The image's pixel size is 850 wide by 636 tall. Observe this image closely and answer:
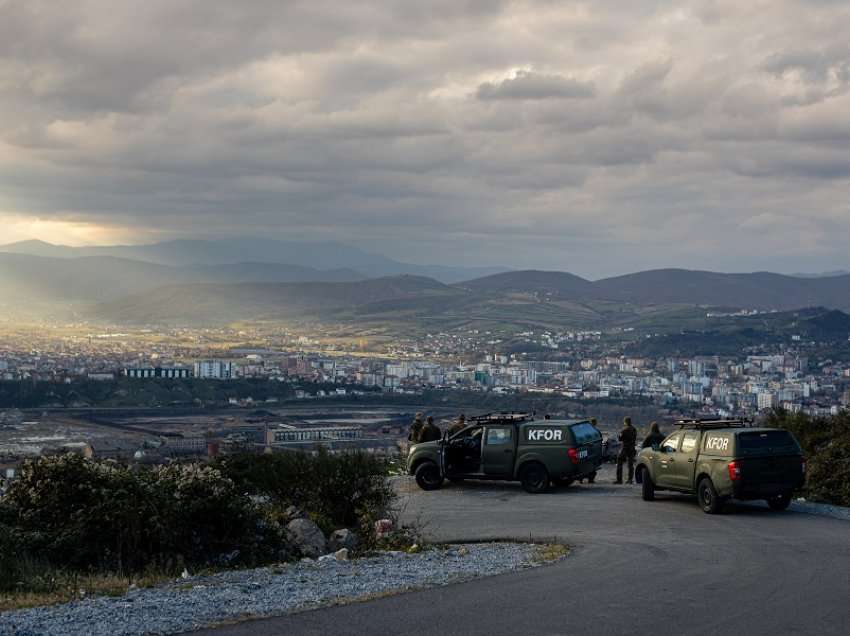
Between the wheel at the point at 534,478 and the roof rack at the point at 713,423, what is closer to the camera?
the roof rack at the point at 713,423

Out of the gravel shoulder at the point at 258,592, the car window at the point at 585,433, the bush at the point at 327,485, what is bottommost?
the gravel shoulder at the point at 258,592

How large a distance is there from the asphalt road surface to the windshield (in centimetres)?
111

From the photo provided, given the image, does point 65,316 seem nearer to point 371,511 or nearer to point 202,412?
point 202,412

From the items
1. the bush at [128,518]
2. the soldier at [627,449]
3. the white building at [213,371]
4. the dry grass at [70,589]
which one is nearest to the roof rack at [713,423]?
the soldier at [627,449]

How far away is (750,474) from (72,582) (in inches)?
444

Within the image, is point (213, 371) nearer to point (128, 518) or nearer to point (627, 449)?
point (627, 449)

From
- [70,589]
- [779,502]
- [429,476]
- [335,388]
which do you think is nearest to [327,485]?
[70,589]

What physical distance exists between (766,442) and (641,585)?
313 inches

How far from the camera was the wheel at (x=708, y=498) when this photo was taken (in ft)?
60.6

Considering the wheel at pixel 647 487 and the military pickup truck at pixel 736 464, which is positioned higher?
the military pickup truck at pixel 736 464

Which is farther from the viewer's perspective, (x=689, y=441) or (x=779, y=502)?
(x=689, y=441)

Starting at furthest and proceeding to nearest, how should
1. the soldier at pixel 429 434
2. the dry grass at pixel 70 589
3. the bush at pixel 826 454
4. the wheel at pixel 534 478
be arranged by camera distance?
the soldier at pixel 429 434 < the wheel at pixel 534 478 < the bush at pixel 826 454 < the dry grass at pixel 70 589

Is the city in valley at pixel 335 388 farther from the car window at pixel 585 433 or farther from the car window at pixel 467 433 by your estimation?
the car window at pixel 585 433

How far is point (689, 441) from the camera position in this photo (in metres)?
19.7
